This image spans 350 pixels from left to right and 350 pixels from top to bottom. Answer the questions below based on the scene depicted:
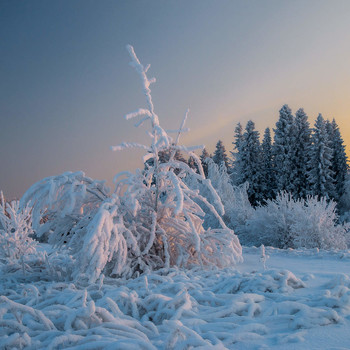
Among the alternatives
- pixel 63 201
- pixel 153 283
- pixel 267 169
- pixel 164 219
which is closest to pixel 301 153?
pixel 267 169

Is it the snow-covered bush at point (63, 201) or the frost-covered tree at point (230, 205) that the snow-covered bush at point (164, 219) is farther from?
the frost-covered tree at point (230, 205)

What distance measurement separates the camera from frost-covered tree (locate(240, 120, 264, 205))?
3148cm

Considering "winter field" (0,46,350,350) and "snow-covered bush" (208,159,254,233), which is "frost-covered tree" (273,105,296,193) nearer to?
"snow-covered bush" (208,159,254,233)

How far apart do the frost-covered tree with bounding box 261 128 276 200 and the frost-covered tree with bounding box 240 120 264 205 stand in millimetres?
676

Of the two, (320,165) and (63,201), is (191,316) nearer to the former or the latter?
(63,201)

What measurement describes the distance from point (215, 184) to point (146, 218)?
58.2 feet

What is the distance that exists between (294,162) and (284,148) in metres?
1.72

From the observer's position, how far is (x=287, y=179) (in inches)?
1205

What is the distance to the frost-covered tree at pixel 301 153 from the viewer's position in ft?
101

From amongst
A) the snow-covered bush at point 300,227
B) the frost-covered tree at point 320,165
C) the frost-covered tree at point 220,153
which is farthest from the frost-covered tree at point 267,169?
the snow-covered bush at point 300,227

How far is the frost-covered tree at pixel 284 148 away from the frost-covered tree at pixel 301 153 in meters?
0.55

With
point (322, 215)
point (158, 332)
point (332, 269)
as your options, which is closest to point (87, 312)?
point (158, 332)

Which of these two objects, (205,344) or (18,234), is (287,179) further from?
(205,344)

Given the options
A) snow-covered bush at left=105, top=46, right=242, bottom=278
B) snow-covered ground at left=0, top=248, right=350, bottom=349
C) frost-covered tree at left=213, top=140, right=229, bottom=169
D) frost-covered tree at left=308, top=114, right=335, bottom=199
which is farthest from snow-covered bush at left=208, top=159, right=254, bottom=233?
frost-covered tree at left=213, top=140, right=229, bottom=169
